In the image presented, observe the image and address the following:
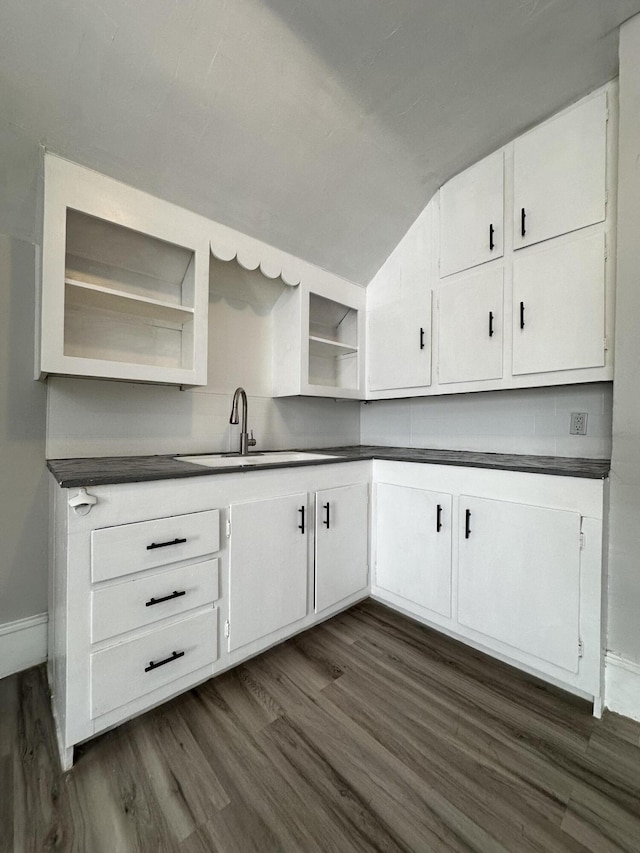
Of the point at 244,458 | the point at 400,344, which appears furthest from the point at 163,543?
the point at 400,344

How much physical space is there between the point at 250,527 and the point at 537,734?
1272mm

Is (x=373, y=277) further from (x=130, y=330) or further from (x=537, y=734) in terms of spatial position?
(x=537, y=734)

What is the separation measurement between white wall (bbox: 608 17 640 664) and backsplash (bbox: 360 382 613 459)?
1.34 ft

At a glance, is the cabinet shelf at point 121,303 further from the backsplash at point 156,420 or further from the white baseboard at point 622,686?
the white baseboard at point 622,686

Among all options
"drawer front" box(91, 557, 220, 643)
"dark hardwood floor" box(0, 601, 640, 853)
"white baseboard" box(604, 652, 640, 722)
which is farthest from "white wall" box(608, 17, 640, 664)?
"drawer front" box(91, 557, 220, 643)

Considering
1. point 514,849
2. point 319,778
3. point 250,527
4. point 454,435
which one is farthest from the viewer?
point 454,435

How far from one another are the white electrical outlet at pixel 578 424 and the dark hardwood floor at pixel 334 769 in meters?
1.17

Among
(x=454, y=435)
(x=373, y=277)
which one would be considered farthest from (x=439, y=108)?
(x=454, y=435)

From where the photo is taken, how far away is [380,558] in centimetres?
216

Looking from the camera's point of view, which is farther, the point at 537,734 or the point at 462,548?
the point at 462,548

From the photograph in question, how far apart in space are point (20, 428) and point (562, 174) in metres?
2.64

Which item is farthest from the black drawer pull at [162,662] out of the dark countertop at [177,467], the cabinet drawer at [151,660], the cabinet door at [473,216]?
the cabinet door at [473,216]

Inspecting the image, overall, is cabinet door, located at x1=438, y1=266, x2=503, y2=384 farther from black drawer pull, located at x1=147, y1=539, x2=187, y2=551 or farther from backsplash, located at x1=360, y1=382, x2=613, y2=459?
black drawer pull, located at x1=147, y1=539, x2=187, y2=551

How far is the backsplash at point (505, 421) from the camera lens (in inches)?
73.0
